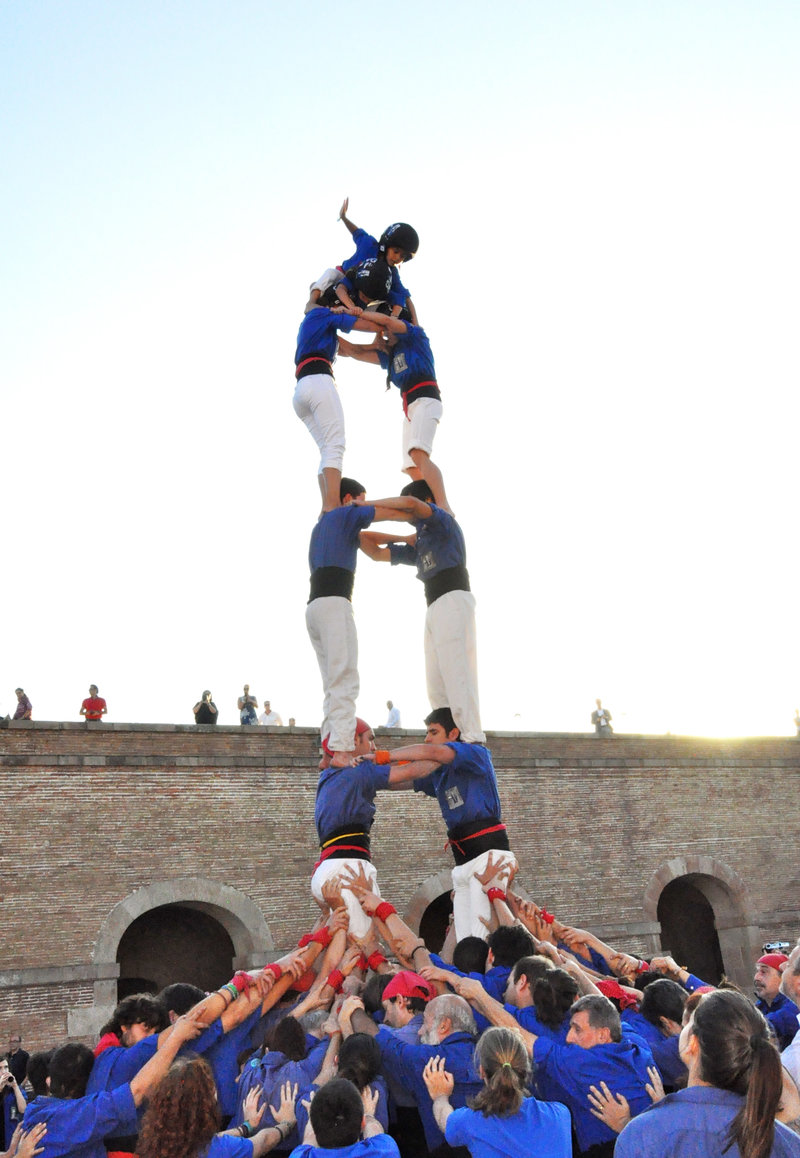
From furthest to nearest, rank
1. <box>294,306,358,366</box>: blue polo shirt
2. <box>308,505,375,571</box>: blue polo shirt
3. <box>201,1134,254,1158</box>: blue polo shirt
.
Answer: <box>294,306,358,366</box>: blue polo shirt → <box>308,505,375,571</box>: blue polo shirt → <box>201,1134,254,1158</box>: blue polo shirt

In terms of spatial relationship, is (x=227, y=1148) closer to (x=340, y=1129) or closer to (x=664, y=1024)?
(x=340, y=1129)

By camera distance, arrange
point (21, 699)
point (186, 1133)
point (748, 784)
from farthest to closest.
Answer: point (748, 784) < point (21, 699) < point (186, 1133)

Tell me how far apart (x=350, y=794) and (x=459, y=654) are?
4.72 feet

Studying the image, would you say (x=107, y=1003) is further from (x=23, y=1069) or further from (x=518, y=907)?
(x=518, y=907)

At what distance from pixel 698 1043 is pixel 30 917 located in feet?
44.4

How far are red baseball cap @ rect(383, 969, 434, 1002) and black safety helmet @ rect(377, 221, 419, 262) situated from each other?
610 cm

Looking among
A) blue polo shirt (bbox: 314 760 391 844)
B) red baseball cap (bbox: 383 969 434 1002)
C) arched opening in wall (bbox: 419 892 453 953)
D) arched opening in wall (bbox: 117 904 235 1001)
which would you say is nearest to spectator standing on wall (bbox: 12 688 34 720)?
arched opening in wall (bbox: 117 904 235 1001)

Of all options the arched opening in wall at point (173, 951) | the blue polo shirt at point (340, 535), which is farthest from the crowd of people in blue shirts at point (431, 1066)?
the arched opening in wall at point (173, 951)

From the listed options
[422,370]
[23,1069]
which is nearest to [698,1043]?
[422,370]

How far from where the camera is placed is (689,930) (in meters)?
21.4

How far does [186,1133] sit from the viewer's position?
3246 mm

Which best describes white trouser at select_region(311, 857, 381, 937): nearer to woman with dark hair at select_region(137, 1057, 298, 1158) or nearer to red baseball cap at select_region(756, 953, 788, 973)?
red baseball cap at select_region(756, 953, 788, 973)

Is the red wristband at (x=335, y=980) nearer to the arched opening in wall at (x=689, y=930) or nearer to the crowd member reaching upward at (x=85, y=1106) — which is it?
the crowd member reaching upward at (x=85, y=1106)

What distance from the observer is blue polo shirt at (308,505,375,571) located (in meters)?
7.70
